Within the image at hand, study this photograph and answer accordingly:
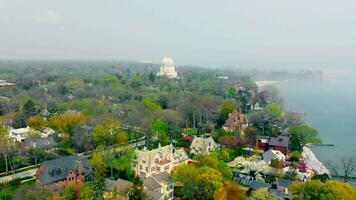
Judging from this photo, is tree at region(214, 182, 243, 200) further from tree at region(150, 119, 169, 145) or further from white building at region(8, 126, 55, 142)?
white building at region(8, 126, 55, 142)

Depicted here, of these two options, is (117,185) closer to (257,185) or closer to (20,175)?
(20,175)

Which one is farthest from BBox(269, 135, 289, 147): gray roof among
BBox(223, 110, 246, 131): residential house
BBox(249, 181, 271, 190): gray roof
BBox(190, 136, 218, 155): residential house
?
BBox(249, 181, 271, 190): gray roof

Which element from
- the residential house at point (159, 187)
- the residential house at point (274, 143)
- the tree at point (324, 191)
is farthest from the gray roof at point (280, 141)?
the tree at point (324, 191)

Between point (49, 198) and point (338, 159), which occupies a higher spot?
point (49, 198)

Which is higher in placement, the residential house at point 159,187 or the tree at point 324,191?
the tree at point 324,191

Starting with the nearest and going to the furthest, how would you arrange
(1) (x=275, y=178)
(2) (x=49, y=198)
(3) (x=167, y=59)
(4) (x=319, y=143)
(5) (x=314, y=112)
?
1. (2) (x=49, y=198)
2. (1) (x=275, y=178)
3. (4) (x=319, y=143)
4. (5) (x=314, y=112)
5. (3) (x=167, y=59)

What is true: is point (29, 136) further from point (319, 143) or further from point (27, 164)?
point (319, 143)

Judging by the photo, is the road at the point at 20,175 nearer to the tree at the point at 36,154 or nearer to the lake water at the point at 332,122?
the tree at the point at 36,154

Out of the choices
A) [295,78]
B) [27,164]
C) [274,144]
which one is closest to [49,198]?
[27,164]
